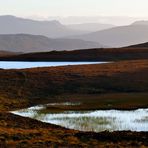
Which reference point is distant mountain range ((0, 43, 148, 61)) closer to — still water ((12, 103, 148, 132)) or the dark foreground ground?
the dark foreground ground

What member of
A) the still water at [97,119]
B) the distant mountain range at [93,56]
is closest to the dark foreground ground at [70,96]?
the still water at [97,119]

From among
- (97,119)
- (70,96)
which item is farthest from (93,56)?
(97,119)

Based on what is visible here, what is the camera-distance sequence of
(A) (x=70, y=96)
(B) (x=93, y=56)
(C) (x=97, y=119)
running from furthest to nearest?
(B) (x=93, y=56)
(A) (x=70, y=96)
(C) (x=97, y=119)

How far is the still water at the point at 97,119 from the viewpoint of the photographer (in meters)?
36.3

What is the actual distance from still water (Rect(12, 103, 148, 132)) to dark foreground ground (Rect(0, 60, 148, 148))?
2.18m

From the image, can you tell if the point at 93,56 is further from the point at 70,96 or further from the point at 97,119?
the point at 97,119

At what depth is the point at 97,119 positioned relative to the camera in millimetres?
40250

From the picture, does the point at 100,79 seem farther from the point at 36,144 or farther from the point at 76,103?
the point at 36,144

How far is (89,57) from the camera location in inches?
4427

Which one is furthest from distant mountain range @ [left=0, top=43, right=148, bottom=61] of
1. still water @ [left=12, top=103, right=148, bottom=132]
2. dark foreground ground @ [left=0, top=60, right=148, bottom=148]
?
still water @ [left=12, top=103, right=148, bottom=132]

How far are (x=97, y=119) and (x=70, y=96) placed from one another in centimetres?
1820

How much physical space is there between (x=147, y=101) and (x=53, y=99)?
11571 millimetres

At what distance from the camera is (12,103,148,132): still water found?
119ft

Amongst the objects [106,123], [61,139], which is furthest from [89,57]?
[61,139]
